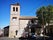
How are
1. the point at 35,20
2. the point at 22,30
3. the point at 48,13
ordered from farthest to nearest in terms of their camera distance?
1. the point at 35,20
2. the point at 22,30
3. the point at 48,13

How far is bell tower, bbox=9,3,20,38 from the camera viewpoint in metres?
45.3

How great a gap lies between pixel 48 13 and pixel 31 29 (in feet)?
30.6

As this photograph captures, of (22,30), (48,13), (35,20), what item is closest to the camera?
(48,13)

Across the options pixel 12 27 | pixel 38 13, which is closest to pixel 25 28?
pixel 12 27

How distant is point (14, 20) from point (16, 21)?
0.76 meters

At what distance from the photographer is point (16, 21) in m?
46.6

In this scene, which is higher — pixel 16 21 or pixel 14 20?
pixel 14 20

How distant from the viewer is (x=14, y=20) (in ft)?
153

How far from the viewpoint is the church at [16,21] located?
1785 inches

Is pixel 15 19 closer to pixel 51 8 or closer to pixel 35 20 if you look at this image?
pixel 35 20

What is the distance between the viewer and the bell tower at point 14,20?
45.3 meters

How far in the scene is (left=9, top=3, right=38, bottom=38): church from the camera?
45344mm

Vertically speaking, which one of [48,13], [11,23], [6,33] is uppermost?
[48,13]

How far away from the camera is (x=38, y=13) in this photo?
42156mm
